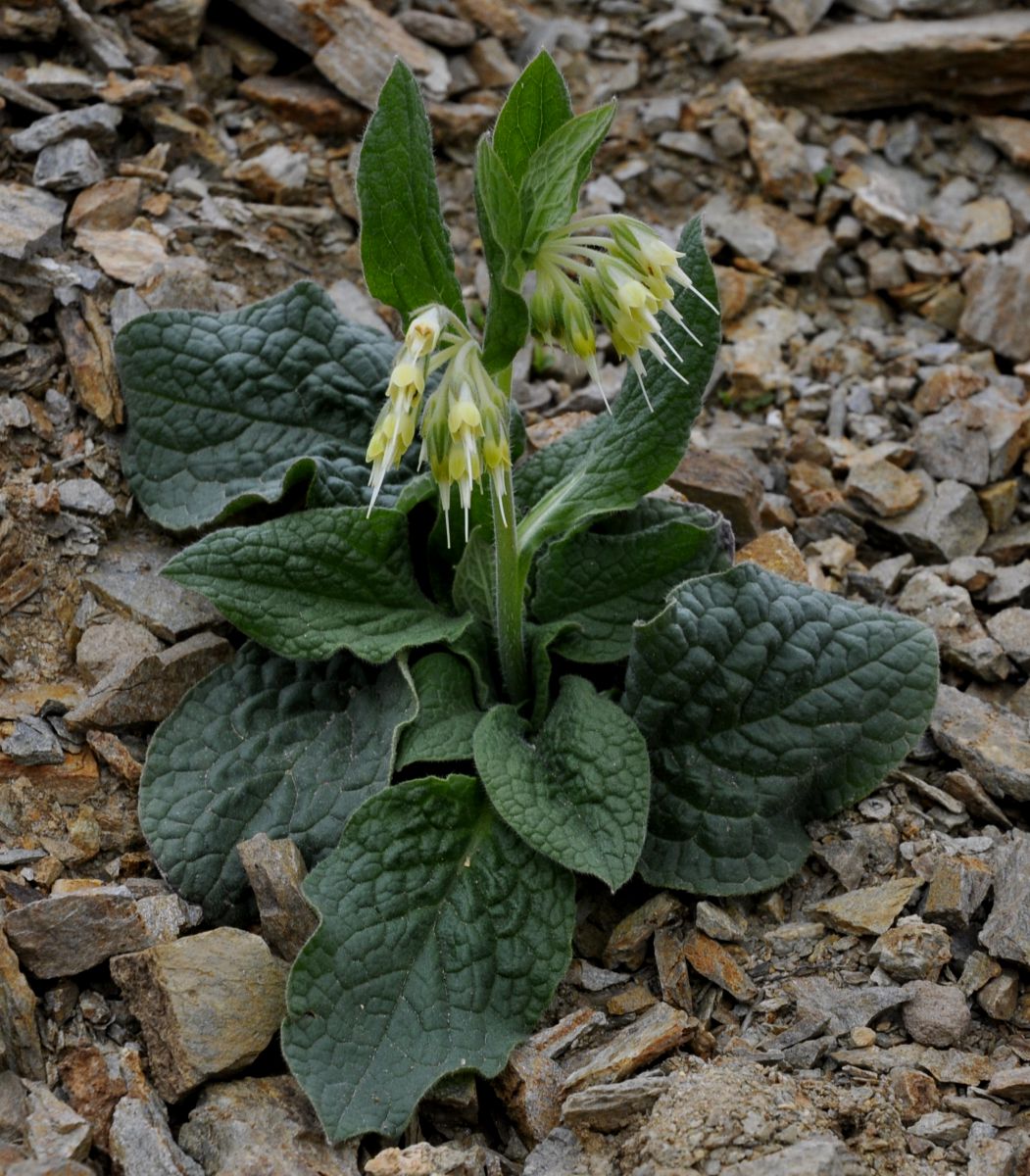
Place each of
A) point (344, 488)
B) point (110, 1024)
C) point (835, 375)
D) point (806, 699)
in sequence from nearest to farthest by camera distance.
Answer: point (110, 1024) < point (806, 699) < point (344, 488) < point (835, 375)

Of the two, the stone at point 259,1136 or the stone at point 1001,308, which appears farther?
the stone at point 1001,308

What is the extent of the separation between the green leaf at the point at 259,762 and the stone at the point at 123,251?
1.65 metres

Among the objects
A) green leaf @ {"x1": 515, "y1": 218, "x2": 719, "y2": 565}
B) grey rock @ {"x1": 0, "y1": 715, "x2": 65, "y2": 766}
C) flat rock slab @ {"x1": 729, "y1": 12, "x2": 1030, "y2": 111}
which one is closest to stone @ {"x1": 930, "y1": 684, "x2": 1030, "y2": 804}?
green leaf @ {"x1": 515, "y1": 218, "x2": 719, "y2": 565}

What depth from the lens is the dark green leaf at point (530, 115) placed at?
11.6 feet

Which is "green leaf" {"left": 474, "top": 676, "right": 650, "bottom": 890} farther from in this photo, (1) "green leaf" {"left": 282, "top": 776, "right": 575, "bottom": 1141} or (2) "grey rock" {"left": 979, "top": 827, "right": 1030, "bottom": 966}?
(2) "grey rock" {"left": 979, "top": 827, "right": 1030, "bottom": 966}

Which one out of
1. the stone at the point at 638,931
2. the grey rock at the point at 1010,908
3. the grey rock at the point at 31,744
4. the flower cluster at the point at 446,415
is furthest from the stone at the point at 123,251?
the grey rock at the point at 1010,908

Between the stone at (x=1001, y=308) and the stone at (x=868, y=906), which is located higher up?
the stone at (x=1001, y=308)

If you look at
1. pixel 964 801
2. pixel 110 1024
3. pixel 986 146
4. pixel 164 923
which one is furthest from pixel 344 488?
pixel 986 146

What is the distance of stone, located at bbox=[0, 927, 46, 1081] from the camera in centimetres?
325

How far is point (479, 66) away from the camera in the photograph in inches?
247

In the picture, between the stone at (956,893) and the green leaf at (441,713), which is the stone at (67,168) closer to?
the green leaf at (441,713)

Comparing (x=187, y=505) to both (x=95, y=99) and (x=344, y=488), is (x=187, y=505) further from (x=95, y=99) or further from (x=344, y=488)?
(x=95, y=99)

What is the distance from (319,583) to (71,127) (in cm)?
243

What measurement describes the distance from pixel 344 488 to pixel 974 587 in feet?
7.53
